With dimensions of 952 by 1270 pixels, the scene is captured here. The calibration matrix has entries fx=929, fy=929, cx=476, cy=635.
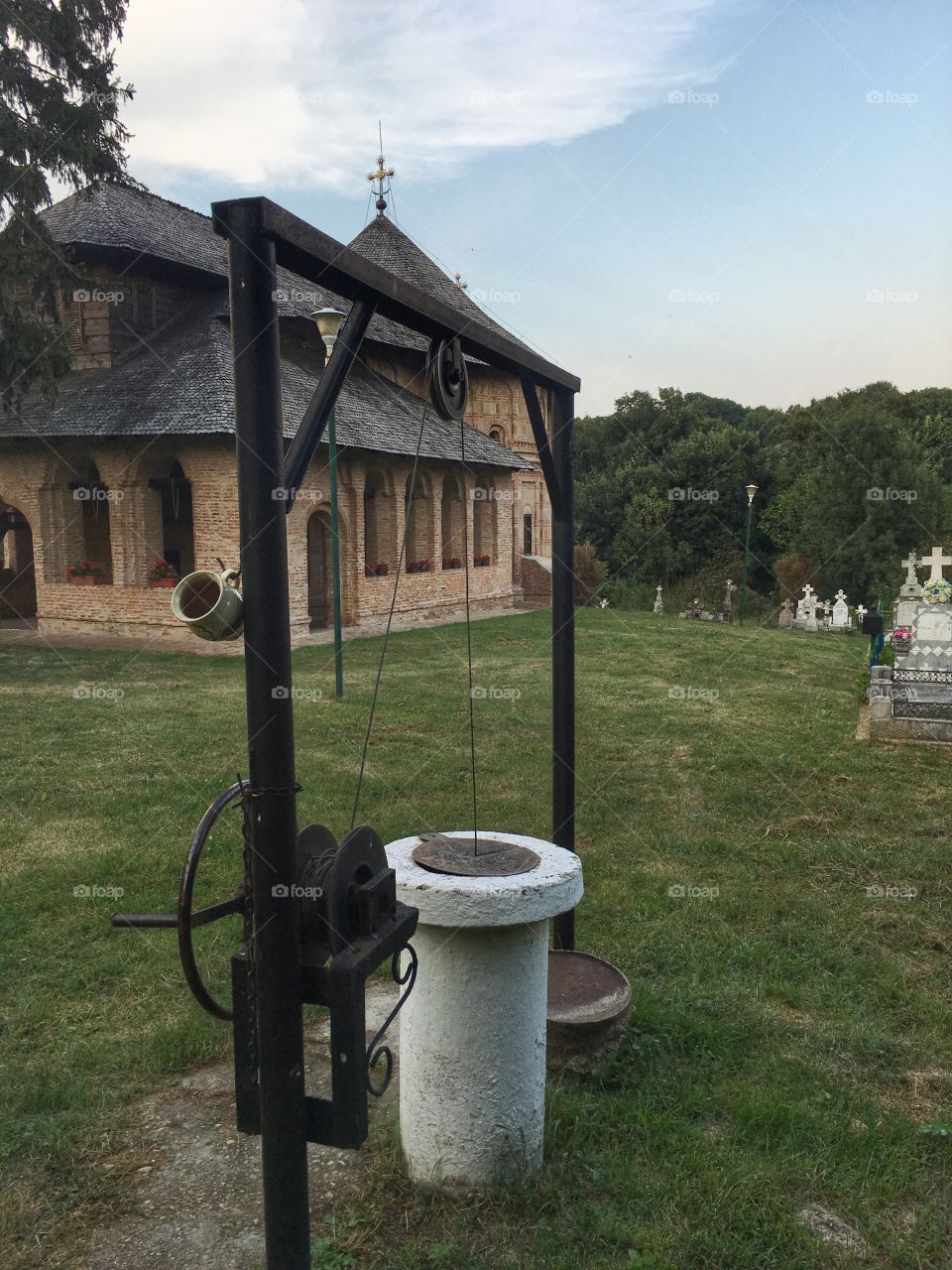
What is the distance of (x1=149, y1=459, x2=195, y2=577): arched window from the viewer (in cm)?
2069

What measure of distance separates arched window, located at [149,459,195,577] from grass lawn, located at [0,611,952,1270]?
10.2 metres

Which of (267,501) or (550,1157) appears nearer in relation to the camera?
(267,501)

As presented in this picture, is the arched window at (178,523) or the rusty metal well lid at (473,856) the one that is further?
the arched window at (178,523)

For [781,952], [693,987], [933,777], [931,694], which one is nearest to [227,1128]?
[693,987]

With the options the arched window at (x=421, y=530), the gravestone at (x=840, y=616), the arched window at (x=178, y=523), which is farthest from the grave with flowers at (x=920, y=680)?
the arched window at (x=178, y=523)

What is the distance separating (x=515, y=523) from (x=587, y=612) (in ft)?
17.4

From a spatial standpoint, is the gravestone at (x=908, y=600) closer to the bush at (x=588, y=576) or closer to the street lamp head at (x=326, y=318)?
the street lamp head at (x=326, y=318)

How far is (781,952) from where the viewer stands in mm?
4801

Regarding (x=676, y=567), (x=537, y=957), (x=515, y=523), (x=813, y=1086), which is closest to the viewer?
(x=537, y=957)

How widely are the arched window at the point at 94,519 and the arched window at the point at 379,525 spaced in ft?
18.6

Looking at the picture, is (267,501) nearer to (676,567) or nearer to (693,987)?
(693,987)

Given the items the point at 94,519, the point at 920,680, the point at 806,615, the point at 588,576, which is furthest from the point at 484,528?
the point at 920,680

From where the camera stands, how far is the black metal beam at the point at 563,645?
14.1ft

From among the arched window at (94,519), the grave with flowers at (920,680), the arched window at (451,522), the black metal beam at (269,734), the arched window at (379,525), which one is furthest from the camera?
the arched window at (451,522)
